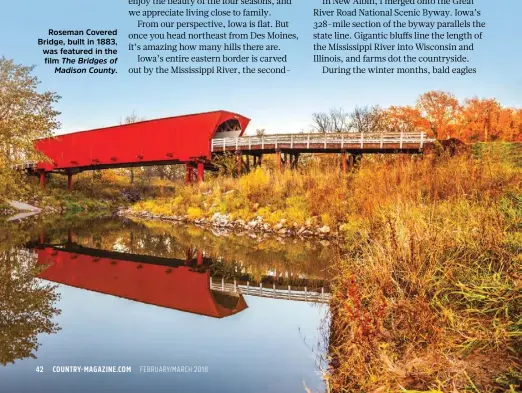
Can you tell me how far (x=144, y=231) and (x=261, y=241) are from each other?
592 centimetres

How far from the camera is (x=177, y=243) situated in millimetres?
13406

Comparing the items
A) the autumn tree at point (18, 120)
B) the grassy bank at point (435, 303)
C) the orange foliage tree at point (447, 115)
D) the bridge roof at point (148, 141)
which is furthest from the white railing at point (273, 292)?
the orange foliage tree at point (447, 115)

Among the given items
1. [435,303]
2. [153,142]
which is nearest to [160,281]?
[435,303]

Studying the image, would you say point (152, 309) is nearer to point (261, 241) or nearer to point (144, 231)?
point (261, 241)

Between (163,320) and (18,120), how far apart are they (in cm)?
1294

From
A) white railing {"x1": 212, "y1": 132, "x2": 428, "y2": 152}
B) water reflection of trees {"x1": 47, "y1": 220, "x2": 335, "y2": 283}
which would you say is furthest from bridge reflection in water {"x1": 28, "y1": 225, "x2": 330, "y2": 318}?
white railing {"x1": 212, "y1": 132, "x2": 428, "y2": 152}

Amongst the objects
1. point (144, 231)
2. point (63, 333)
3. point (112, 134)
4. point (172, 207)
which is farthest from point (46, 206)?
point (63, 333)

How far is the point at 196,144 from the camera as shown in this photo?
2531cm

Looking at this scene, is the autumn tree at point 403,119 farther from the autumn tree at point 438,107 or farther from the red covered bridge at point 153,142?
the red covered bridge at point 153,142

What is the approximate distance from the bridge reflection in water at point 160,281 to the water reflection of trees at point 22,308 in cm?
48

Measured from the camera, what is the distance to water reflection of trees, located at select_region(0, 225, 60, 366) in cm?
485

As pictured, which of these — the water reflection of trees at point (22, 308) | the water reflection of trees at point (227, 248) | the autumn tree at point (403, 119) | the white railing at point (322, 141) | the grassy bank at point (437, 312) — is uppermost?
the autumn tree at point (403, 119)

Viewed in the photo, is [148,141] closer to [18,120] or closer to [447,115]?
[18,120]

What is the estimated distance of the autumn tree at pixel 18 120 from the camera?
50.0 feet
